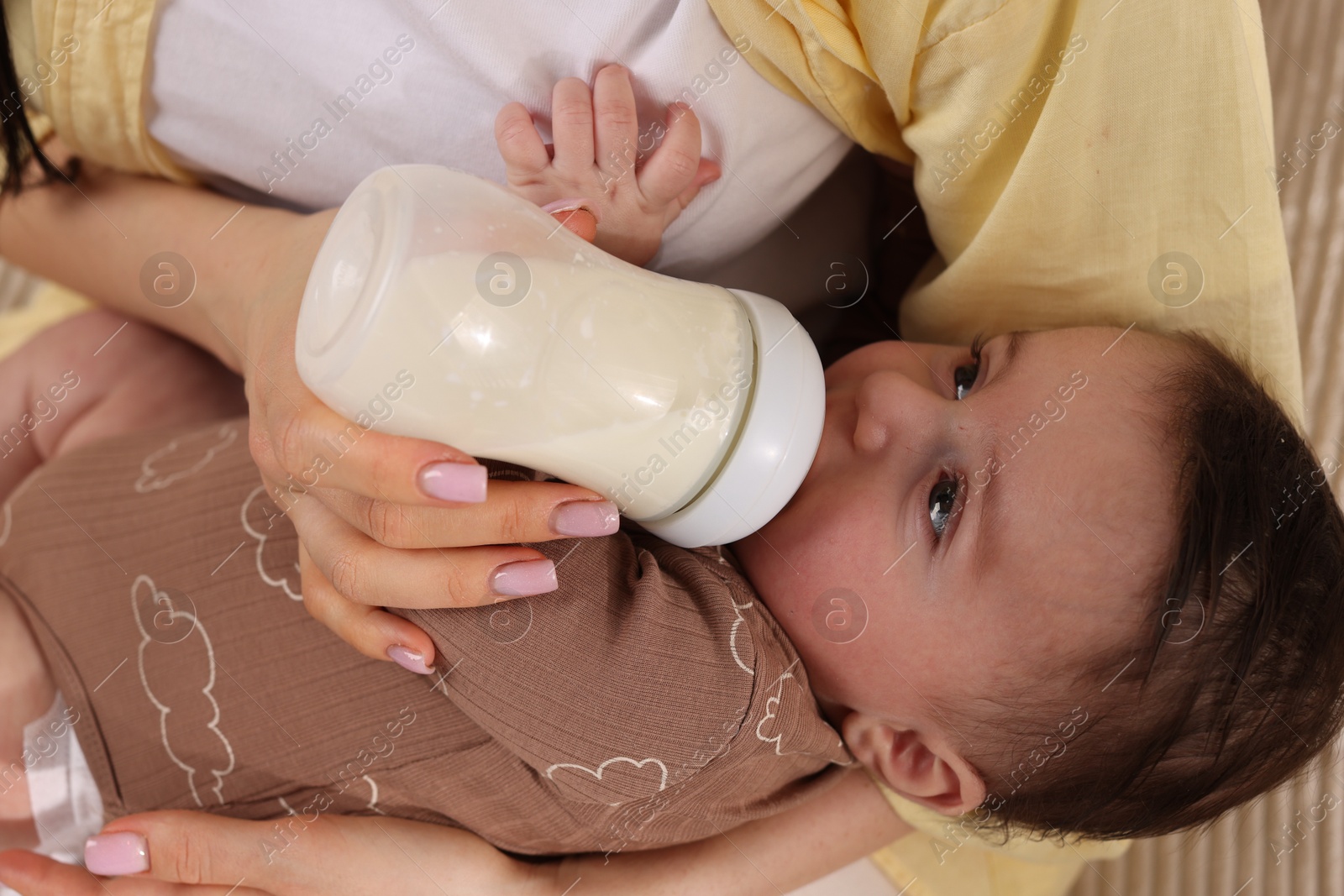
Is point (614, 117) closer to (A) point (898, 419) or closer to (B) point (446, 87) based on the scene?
(B) point (446, 87)

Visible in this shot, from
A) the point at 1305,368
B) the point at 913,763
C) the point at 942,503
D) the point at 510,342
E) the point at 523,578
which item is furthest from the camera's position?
the point at 1305,368

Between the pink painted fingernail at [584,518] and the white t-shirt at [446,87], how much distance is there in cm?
32

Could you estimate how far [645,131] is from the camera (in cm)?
78

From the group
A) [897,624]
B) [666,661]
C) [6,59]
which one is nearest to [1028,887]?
[897,624]

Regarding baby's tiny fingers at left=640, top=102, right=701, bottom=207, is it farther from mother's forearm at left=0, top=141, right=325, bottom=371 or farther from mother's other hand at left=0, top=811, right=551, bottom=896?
mother's other hand at left=0, top=811, right=551, bottom=896

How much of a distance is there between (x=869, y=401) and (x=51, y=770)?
84 centimetres

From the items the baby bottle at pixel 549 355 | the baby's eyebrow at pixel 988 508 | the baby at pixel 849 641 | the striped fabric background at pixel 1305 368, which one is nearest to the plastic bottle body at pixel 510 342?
the baby bottle at pixel 549 355

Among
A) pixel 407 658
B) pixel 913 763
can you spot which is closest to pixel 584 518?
pixel 407 658

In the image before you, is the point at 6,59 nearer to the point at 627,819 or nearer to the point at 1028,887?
the point at 627,819

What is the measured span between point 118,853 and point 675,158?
740mm

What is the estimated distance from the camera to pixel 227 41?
774 mm

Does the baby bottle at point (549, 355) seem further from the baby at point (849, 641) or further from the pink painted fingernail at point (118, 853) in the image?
the pink painted fingernail at point (118, 853)

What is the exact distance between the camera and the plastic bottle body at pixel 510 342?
511 mm

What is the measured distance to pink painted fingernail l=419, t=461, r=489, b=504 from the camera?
1.84 ft
